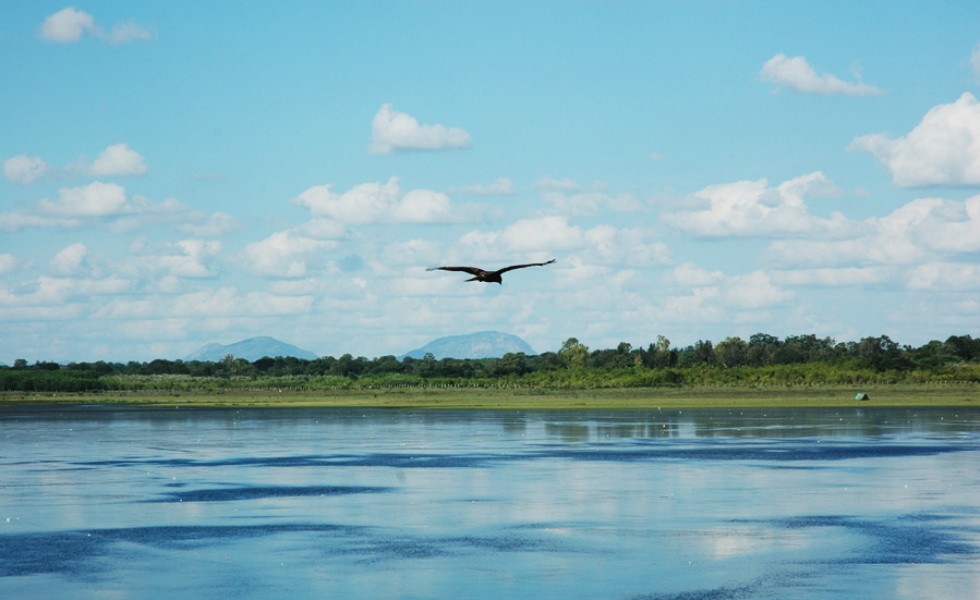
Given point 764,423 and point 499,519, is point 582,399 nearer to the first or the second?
point 764,423

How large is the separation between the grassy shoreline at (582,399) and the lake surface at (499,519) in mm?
54090

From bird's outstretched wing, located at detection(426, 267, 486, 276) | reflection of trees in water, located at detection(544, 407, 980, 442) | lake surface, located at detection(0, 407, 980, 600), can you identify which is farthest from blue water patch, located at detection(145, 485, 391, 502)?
reflection of trees in water, located at detection(544, 407, 980, 442)

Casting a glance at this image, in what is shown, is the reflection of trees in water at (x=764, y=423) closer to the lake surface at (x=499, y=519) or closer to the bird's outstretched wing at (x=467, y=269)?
the lake surface at (x=499, y=519)

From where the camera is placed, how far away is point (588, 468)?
44000 millimetres

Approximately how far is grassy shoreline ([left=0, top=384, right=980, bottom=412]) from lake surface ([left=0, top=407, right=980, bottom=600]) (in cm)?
5409

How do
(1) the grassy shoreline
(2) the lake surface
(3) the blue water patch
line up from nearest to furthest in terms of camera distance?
1. (2) the lake surface
2. (3) the blue water patch
3. (1) the grassy shoreline

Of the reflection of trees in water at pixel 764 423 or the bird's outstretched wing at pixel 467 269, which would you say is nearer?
the bird's outstretched wing at pixel 467 269

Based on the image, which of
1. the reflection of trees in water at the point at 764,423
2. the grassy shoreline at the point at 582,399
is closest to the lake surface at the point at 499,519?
the reflection of trees in water at the point at 764,423

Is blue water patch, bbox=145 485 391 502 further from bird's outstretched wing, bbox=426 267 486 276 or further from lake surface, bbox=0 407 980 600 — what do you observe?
bird's outstretched wing, bbox=426 267 486 276

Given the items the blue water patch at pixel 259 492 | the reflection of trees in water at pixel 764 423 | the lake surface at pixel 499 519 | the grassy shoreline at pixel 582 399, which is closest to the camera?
the lake surface at pixel 499 519

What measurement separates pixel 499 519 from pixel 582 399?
99391mm

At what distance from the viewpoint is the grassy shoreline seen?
113062 millimetres

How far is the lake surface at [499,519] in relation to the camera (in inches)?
909

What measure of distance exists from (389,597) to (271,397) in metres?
132
